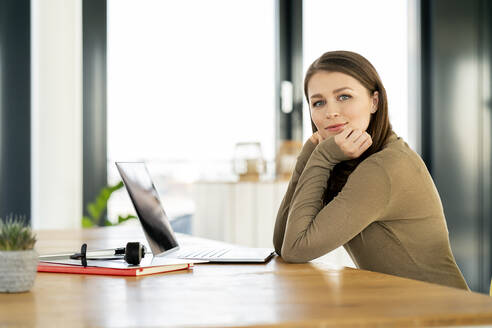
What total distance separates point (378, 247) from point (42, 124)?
253 cm

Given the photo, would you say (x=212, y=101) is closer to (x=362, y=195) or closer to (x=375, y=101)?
(x=375, y=101)

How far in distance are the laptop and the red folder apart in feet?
0.50

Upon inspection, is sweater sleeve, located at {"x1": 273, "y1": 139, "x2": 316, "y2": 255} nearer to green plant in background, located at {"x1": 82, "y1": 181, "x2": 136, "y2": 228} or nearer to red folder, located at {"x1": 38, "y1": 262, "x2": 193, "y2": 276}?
red folder, located at {"x1": 38, "y1": 262, "x2": 193, "y2": 276}

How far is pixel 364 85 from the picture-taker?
5.41 ft

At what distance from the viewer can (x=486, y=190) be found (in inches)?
169

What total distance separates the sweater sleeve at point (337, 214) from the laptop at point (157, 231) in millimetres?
101

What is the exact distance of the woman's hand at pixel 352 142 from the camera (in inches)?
57.0

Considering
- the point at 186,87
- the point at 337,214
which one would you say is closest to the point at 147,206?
the point at 337,214

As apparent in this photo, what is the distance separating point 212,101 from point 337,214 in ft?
8.85

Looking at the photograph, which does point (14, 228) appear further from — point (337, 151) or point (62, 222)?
point (62, 222)

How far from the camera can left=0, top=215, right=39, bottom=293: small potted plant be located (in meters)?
0.94

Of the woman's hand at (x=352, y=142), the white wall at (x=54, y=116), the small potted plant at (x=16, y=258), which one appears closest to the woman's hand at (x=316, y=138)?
the woman's hand at (x=352, y=142)

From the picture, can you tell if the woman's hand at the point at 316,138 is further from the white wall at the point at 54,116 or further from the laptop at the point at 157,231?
the white wall at the point at 54,116

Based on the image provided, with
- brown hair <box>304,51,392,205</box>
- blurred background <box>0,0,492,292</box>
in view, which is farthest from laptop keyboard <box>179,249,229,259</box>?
blurred background <box>0,0,492,292</box>
